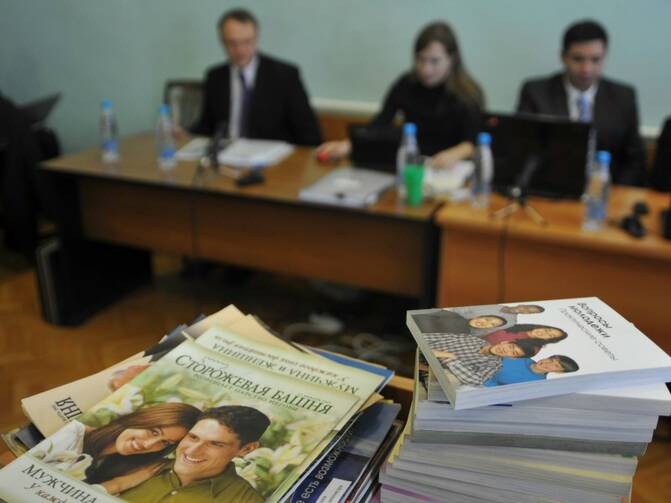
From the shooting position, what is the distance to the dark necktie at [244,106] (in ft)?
10.9

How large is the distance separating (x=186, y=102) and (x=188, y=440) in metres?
3.35

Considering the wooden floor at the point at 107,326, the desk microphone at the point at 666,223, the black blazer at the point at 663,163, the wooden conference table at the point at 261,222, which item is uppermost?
the black blazer at the point at 663,163

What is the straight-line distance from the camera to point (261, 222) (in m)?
2.60

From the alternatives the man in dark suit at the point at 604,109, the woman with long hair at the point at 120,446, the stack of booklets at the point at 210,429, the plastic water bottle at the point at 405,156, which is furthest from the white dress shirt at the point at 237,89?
the woman with long hair at the point at 120,446

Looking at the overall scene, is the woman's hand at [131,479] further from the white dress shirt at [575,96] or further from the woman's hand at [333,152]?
the white dress shirt at [575,96]

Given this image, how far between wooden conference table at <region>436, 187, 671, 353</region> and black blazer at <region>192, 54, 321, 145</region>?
4.58ft

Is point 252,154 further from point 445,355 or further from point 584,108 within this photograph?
point 445,355

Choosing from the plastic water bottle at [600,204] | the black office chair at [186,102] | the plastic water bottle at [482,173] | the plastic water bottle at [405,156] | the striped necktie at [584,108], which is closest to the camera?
the plastic water bottle at [600,204]

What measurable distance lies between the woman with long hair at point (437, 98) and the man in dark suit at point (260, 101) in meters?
0.44

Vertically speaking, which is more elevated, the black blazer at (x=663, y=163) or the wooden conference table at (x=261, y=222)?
the black blazer at (x=663, y=163)

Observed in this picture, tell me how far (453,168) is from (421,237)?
15.2 inches

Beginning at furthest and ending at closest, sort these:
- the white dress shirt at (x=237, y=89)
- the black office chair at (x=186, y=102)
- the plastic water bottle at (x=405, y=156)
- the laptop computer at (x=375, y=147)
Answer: the black office chair at (x=186, y=102) → the white dress shirt at (x=237, y=89) → the laptop computer at (x=375, y=147) → the plastic water bottle at (x=405, y=156)

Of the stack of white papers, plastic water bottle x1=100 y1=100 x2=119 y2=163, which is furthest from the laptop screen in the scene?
plastic water bottle x1=100 y1=100 x2=119 y2=163

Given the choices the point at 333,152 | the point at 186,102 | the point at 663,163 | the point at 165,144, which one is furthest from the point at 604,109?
the point at 186,102
